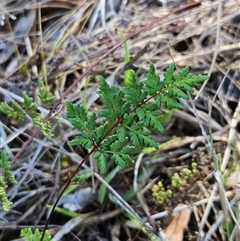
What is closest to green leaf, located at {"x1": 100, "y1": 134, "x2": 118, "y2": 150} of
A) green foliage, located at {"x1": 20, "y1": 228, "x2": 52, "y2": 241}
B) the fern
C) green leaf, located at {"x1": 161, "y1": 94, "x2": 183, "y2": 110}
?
the fern

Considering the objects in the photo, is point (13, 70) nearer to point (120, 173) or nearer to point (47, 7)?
point (47, 7)

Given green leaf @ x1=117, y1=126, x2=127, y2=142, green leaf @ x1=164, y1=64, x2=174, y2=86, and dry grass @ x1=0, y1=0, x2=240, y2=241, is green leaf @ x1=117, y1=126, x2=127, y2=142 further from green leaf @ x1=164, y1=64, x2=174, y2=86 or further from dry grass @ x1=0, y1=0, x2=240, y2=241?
dry grass @ x1=0, y1=0, x2=240, y2=241

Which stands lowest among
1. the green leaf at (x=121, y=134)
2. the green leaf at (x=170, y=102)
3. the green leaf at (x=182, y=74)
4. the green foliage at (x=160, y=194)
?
the green foliage at (x=160, y=194)

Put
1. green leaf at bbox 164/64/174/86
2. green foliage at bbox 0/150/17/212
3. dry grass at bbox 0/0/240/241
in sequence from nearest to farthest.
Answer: green leaf at bbox 164/64/174/86 → green foliage at bbox 0/150/17/212 → dry grass at bbox 0/0/240/241

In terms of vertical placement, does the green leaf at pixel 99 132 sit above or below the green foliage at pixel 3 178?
above

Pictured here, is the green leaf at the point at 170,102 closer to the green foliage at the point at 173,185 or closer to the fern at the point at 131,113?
the fern at the point at 131,113

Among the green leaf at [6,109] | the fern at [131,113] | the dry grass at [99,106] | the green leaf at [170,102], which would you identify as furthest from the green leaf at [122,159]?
the green leaf at [6,109]

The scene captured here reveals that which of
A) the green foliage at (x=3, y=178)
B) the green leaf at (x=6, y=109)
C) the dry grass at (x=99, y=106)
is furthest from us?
the dry grass at (x=99, y=106)
